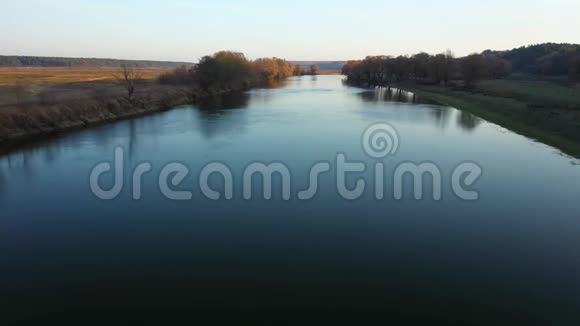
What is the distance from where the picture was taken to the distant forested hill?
5962cm

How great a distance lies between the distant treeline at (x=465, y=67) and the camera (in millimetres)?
45375

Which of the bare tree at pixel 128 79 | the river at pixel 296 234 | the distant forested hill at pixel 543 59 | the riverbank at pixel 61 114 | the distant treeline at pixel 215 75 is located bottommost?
the river at pixel 296 234

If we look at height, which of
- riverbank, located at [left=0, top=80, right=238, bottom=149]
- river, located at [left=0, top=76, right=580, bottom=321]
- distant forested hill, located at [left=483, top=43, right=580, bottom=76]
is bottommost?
river, located at [left=0, top=76, right=580, bottom=321]

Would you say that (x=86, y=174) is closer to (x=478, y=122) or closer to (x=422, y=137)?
(x=422, y=137)

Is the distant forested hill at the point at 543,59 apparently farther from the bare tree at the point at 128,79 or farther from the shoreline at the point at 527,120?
the bare tree at the point at 128,79

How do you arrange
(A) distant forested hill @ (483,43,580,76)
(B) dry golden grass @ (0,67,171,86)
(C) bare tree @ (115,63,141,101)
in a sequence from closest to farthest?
(C) bare tree @ (115,63,141,101), (B) dry golden grass @ (0,67,171,86), (A) distant forested hill @ (483,43,580,76)

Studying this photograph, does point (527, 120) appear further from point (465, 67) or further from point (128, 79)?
point (128, 79)

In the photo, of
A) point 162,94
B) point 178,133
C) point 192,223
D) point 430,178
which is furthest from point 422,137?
point 162,94

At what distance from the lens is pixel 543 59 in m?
70.0

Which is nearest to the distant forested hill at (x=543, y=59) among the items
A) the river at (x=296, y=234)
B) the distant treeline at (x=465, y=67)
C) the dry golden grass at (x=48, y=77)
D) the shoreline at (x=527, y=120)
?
the distant treeline at (x=465, y=67)

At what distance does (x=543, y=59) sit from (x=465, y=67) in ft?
118

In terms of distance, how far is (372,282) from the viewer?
6.66 metres

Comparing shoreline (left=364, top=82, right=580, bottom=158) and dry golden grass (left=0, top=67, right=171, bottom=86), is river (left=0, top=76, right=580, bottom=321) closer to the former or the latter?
shoreline (left=364, top=82, right=580, bottom=158)

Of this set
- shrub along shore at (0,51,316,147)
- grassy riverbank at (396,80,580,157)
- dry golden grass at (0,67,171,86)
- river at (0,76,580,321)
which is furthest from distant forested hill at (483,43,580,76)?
dry golden grass at (0,67,171,86)
